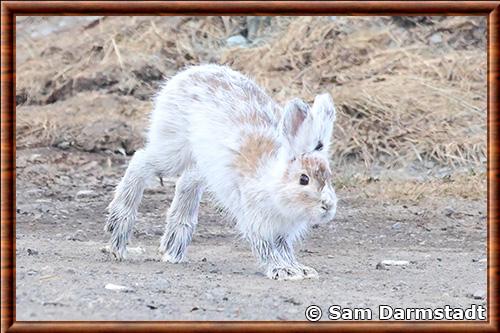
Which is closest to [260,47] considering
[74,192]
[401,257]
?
[74,192]

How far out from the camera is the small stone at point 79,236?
1012 centimetres

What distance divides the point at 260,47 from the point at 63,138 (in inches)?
113

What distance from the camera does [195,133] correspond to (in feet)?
29.0

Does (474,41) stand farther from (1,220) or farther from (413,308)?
(1,220)

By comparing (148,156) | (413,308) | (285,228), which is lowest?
(413,308)

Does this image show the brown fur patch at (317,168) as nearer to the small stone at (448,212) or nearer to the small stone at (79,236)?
the small stone at (79,236)

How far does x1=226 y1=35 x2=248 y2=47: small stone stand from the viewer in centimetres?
1479

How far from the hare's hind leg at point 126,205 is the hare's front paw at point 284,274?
1395 millimetres

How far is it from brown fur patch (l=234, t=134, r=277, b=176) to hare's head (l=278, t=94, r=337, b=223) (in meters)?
0.19

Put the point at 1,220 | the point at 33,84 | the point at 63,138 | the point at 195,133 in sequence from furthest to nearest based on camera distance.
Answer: the point at 33,84 < the point at 63,138 < the point at 195,133 < the point at 1,220

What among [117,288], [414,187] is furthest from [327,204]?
[414,187]

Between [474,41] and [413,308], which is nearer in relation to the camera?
[413,308]

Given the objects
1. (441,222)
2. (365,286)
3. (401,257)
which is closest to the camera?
(365,286)
